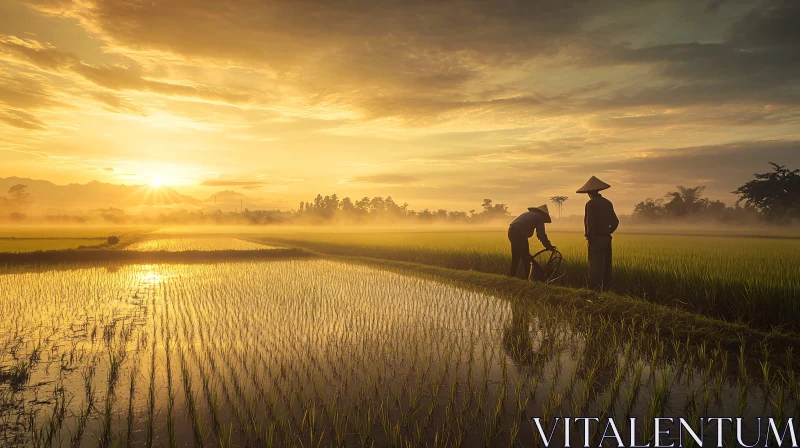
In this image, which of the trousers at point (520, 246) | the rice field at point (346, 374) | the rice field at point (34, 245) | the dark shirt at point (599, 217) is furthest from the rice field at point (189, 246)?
the dark shirt at point (599, 217)

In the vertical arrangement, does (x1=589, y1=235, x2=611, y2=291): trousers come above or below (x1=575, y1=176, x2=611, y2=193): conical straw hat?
below

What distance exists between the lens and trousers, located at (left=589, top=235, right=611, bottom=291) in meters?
8.37

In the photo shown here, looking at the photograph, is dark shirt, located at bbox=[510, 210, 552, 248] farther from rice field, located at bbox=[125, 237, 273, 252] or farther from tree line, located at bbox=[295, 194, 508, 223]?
tree line, located at bbox=[295, 194, 508, 223]

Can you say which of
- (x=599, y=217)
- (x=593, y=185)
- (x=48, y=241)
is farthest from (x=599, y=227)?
(x=48, y=241)

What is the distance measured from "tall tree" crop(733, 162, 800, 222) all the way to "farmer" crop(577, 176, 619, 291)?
4462 cm

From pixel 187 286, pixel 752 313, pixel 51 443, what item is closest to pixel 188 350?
pixel 51 443

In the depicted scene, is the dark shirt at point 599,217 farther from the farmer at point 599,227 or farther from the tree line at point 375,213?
the tree line at point 375,213

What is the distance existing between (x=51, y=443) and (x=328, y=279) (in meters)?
9.88

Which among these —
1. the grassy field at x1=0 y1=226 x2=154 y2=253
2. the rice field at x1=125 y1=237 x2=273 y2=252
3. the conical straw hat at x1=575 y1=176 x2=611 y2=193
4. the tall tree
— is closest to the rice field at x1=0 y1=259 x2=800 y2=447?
the conical straw hat at x1=575 y1=176 x2=611 y2=193

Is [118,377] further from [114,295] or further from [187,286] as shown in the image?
[187,286]

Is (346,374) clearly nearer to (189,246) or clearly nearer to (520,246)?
(520,246)

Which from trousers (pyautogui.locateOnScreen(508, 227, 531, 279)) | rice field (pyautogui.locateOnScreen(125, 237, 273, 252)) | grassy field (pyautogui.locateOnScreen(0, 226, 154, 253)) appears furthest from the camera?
rice field (pyautogui.locateOnScreen(125, 237, 273, 252))

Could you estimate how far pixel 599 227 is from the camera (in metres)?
8.16

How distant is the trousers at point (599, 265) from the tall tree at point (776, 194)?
4456 cm
